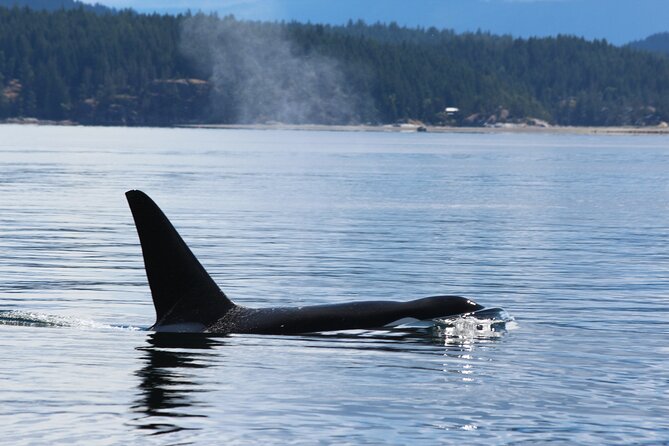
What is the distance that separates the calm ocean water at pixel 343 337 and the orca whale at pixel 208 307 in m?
0.32

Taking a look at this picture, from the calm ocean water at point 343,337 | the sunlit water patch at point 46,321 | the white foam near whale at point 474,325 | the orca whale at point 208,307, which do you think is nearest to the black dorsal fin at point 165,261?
the orca whale at point 208,307

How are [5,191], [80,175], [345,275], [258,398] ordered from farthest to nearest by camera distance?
[80,175] < [5,191] < [345,275] < [258,398]

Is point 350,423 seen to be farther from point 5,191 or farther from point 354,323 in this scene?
point 5,191

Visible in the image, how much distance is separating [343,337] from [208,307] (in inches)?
86.0

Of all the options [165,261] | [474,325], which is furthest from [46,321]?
[474,325]

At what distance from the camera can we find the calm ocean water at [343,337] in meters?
16.4

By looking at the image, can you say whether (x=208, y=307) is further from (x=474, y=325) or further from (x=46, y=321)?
(x=474, y=325)

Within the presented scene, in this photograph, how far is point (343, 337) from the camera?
22.7 meters

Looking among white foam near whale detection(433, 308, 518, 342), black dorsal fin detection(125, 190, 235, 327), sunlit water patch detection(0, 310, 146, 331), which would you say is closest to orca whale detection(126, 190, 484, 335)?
black dorsal fin detection(125, 190, 235, 327)

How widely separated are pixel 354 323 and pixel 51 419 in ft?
24.7

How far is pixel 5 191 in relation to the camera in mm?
72375

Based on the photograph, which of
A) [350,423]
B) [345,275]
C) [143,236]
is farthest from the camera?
[345,275]

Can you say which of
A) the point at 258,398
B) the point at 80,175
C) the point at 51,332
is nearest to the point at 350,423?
the point at 258,398

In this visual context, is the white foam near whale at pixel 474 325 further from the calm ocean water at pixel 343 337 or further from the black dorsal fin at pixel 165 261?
the black dorsal fin at pixel 165 261
